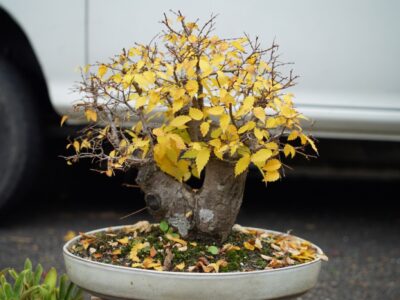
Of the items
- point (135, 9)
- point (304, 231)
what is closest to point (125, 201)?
point (304, 231)

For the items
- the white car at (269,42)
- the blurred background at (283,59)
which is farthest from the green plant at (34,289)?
the white car at (269,42)

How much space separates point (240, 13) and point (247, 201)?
1275mm

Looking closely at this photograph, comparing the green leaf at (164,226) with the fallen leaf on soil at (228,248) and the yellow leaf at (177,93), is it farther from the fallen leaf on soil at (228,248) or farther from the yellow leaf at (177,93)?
the yellow leaf at (177,93)

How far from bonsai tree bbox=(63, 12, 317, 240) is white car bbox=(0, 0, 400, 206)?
109 cm

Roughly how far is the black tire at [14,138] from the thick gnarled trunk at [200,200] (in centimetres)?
130

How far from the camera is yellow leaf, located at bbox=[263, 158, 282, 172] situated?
53.3 inches

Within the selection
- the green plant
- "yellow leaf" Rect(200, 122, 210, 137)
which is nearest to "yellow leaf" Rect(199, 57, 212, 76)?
"yellow leaf" Rect(200, 122, 210, 137)

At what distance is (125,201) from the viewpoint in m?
3.54

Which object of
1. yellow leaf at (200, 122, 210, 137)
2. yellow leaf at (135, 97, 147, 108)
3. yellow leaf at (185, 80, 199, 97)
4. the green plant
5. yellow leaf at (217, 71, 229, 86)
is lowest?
the green plant

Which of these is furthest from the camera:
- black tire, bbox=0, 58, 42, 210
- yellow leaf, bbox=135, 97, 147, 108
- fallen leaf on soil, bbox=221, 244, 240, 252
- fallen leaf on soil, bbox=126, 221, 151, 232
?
black tire, bbox=0, 58, 42, 210

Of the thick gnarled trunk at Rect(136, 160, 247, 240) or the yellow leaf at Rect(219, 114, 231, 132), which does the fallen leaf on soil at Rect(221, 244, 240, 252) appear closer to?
the thick gnarled trunk at Rect(136, 160, 247, 240)

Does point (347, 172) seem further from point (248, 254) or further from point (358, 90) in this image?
point (248, 254)

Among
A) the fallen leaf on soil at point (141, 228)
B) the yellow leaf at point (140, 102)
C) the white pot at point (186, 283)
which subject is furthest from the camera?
the fallen leaf on soil at point (141, 228)

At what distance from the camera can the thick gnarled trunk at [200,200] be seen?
1.45 metres
